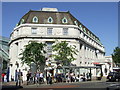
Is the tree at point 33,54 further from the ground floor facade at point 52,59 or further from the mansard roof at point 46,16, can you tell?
the mansard roof at point 46,16

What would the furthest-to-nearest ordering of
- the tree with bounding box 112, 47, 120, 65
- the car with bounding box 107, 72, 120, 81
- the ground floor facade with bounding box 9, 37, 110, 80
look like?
the tree with bounding box 112, 47, 120, 65 → the ground floor facade with bounding box 9, 37, 110, 80 → the car with bounding box 107, 72, 120, 81

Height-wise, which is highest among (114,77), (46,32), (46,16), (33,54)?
(46,16)

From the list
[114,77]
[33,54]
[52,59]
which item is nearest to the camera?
[114,77]

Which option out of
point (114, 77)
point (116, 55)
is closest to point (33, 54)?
point (114, 77)

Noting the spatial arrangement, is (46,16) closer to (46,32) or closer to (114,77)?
(46,32)

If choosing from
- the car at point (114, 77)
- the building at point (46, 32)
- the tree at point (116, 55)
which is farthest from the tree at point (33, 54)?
the tree at point (116, 55)

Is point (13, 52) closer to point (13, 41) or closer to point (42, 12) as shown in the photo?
point (13, 41)

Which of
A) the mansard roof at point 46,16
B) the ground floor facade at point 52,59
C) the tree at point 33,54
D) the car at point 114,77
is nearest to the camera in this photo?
the car at point 114,77

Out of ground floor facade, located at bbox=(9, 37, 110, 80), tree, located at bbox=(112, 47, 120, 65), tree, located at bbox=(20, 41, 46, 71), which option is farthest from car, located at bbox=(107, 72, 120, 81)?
tree, located at bbox=(112, 47, 120, 65)

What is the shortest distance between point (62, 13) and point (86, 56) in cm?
1420

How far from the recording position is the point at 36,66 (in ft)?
137

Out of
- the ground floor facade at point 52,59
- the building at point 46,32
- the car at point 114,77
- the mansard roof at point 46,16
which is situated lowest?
the car at point 114,77

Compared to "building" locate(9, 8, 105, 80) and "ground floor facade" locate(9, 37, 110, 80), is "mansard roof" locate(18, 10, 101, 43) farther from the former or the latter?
"ground floor facade" locate(9, 37, 110, 80)

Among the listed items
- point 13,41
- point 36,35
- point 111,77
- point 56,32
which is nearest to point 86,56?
point 56,32
